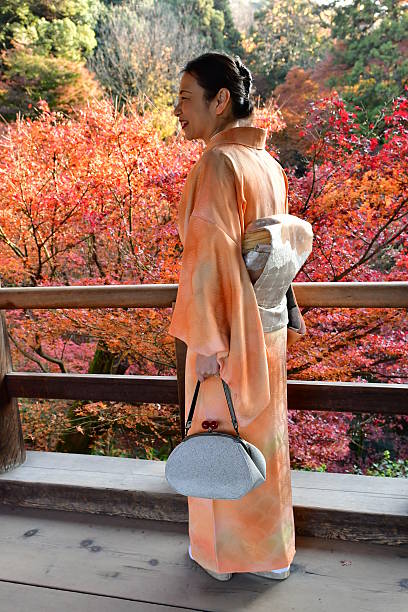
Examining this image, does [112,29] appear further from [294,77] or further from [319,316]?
[319,316]

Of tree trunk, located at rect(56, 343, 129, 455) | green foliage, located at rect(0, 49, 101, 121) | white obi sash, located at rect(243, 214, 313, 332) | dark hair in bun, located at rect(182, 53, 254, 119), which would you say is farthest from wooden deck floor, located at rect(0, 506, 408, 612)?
green foliage, located at rect(0, 49, 101, 121)

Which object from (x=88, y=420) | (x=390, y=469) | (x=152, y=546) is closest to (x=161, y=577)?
(x=152, y=546)

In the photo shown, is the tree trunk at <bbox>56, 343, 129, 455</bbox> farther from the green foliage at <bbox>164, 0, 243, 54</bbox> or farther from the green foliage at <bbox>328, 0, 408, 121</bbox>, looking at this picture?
the green foliage at <bbox>164, 0, 243, 54</bbox>

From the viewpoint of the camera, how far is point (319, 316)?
3629mm

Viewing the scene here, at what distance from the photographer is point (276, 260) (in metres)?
1.29

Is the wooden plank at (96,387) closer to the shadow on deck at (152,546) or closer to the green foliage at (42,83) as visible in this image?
the shadow on deck at (152,546)

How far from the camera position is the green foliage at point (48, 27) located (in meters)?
8.70

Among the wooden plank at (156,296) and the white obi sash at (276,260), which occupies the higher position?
the white obi sash at (276,260)

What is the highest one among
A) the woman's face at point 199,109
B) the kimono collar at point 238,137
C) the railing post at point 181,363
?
the woman's face at point 199,109

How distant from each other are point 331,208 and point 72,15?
7494 millimetres

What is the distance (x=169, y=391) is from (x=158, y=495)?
13.4 inches

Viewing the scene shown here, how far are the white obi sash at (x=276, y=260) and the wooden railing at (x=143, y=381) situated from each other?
219 millimetres

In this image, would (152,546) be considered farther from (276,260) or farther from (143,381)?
(276,260)

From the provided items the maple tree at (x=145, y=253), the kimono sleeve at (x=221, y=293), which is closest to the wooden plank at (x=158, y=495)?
the kimono sleeve at (x=221, y=293)
